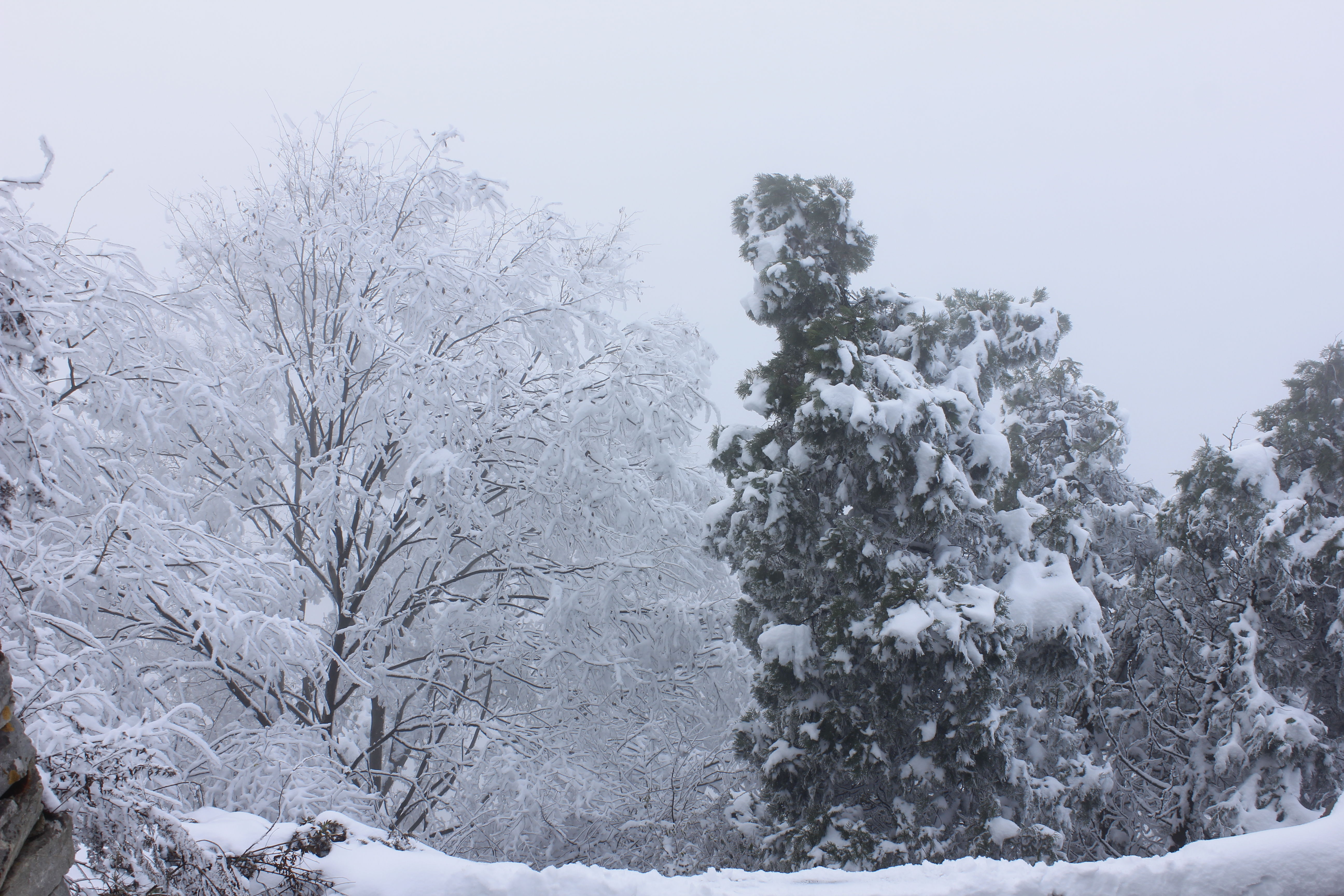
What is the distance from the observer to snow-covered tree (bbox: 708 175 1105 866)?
6969mm

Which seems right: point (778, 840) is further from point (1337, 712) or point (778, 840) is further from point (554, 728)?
point (1337, 712)

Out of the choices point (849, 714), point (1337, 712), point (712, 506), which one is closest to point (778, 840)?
point (849, 714)

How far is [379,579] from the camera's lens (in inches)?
382

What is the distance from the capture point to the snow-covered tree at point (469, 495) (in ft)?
26.1

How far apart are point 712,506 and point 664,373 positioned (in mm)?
1550

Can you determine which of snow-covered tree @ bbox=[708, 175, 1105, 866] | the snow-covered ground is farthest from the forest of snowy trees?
the snow-covered ground

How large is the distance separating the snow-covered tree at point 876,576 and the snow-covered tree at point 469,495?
123 cm

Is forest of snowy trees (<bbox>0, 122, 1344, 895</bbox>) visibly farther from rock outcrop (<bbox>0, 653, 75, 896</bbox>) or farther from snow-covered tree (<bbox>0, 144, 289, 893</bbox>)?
rock outcrop (<bbox>0, 653, 75, 896</bbox>)

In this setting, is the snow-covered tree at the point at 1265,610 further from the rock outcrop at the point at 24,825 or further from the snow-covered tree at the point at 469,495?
the rock outcrop at the point at 24,825

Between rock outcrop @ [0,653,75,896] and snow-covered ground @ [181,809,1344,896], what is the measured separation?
0.94m

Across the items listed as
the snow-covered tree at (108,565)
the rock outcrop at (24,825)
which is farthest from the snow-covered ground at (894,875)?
the rock outcrop at (24,825)

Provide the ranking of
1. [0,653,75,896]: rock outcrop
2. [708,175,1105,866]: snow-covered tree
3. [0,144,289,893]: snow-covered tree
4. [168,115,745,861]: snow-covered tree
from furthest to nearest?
[168,115,745,861]: snow-covered tree < [708,175,1105,866]: snow-covered tree < [0,144,289,893]: snow-covered tree < [0,653,75,896]: rock outcrop

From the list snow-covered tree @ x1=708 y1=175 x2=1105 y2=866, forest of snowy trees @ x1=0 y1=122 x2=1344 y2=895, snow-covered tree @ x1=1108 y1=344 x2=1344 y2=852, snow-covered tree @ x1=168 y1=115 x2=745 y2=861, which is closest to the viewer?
forest of snowy trees @ x1=0 y1=122 x2=1344 y2=895

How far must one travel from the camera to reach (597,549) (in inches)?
347
